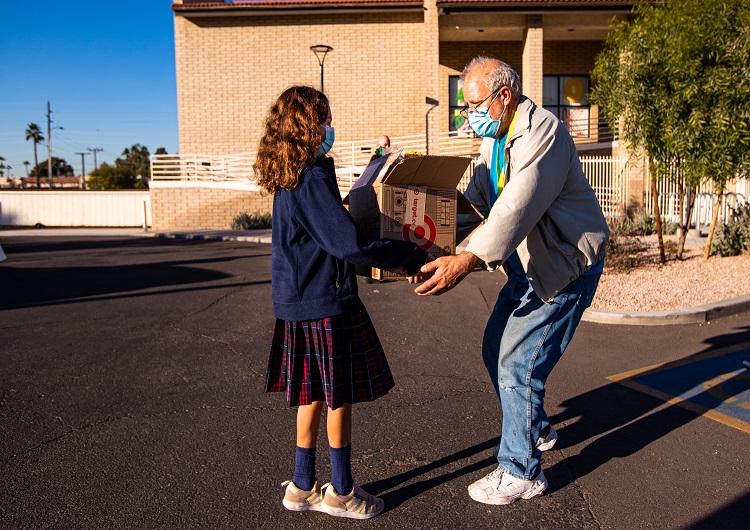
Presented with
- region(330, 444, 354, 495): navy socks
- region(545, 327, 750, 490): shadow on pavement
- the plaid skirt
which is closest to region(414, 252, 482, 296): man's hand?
the plaid skirt

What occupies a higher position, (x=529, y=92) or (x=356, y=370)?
(x=529, y=92)

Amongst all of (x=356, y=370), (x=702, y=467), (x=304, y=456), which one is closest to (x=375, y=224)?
(x=356, y=370)

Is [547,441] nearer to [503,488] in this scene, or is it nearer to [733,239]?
[503,488]

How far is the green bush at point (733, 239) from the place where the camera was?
11.6m

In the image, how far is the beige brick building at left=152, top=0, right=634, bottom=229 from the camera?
27281 mm

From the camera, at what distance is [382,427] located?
4.50m

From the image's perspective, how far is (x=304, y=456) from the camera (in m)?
3.33

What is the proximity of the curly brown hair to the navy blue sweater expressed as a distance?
59 mm

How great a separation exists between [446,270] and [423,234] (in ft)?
0.82

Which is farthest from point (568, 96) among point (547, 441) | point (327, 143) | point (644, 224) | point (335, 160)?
point (327, 143)

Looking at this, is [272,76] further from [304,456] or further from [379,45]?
[304,456]

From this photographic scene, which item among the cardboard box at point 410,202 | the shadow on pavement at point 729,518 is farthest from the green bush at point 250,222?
the shadow on pavement at point 729,518

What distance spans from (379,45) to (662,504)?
26.3 metres

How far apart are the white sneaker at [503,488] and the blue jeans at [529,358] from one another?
0.03m
